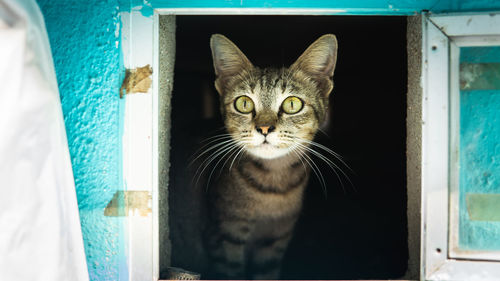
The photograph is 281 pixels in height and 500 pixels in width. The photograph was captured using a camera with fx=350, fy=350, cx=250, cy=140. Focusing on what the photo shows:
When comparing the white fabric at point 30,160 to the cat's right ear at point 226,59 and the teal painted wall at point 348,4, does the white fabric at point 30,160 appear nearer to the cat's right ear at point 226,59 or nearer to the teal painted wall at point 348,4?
the teal painted wall at point 348,4

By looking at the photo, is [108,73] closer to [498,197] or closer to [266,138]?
[266,138]

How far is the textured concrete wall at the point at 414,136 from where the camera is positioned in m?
1.57

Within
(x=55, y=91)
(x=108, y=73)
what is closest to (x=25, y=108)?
(x=55, y=91)

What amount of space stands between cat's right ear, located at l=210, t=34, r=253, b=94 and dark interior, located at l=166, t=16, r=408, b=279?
47 centimetres

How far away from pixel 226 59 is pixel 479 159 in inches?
56.8

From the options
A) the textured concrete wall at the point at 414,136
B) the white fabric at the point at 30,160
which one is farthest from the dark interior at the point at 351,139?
the white fabric at the point at 30,160

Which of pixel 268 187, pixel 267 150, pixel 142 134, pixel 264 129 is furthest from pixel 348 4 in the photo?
pixel 268 187

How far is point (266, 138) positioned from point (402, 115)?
4.79ft

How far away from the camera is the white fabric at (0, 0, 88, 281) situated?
1097 millimetres

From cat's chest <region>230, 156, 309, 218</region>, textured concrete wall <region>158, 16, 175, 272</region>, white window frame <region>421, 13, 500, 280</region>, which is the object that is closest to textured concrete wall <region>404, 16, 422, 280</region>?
white window frame <region>421, 13, 500, 280</region>

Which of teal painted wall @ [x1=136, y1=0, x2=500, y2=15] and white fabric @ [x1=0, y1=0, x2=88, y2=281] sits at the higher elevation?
teal painted wall @ [x1=136, y1=0, x2=500, y2=15]

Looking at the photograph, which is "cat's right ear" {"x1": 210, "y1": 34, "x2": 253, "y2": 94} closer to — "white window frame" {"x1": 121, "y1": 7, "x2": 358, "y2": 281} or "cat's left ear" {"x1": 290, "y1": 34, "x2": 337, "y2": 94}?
"cat's left ear" {"x1": 290, "y1": 34, "x2": 337, "y2": 94}

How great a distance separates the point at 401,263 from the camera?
2383 millimetres

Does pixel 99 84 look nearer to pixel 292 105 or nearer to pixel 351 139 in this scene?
pixel 292 105
